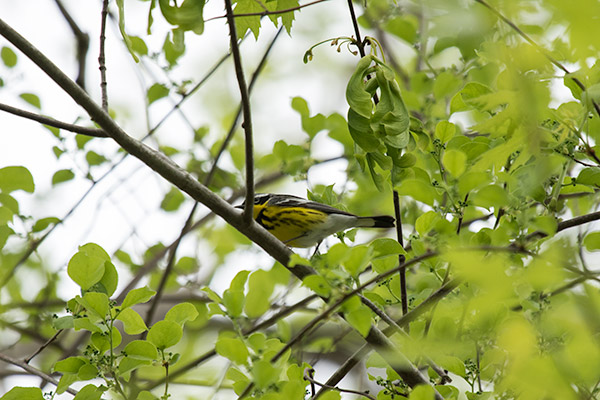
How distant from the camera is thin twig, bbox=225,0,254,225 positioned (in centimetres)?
181

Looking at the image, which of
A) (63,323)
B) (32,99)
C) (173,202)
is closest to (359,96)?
(63,323)

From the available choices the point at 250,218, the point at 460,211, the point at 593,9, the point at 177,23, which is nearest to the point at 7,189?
the point at 250,218

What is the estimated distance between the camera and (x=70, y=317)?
206 cm

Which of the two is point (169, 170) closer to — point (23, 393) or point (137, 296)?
point (137, 296)

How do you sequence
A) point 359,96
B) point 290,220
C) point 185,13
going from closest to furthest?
point 185,13 → point 359,96 → point 290,220

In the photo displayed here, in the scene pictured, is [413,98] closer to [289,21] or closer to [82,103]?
[289,21]

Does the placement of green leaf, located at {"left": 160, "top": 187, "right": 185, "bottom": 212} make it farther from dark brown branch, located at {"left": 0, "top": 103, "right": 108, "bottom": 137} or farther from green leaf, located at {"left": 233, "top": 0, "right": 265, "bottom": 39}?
Answer: green leaf, located at {"left": 233, "top": 0, "right": 265, "bottom": 39}

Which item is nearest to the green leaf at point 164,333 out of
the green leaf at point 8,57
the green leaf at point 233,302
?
the green leaf at point 233,302

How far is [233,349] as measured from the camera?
1680 mm

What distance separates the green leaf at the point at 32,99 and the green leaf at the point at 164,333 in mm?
2153

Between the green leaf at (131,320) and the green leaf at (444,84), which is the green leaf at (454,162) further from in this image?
the green leaf at (444,84)

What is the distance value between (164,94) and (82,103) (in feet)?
6.13

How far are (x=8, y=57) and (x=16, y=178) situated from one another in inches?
56.5

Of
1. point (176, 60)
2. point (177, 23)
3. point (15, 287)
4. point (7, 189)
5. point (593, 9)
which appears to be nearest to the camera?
point (593, 9)
